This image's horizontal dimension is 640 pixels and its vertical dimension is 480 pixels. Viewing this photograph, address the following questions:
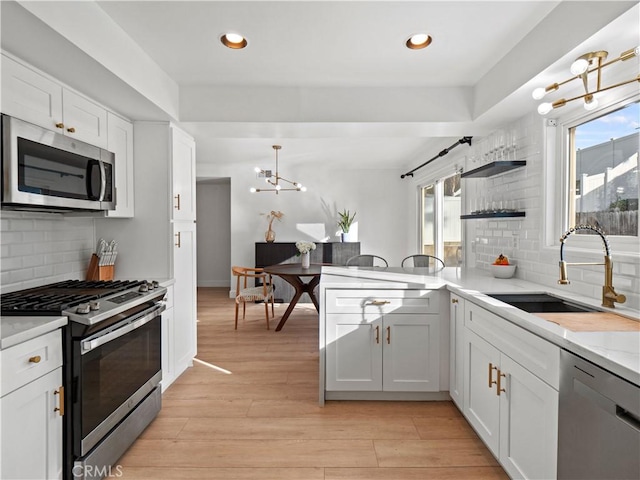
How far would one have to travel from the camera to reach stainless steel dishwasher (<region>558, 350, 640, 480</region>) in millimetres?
1056

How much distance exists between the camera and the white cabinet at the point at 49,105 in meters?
1.73

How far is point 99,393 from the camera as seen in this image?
179cm

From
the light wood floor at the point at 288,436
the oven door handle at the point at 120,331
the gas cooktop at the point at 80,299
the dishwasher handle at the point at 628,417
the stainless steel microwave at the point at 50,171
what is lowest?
the light wood floor at the point at 288,436

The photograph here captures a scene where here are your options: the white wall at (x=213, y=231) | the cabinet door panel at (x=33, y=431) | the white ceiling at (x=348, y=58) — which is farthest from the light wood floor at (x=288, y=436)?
the white wall at (x=213, y=231)

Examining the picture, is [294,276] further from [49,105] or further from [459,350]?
[49,105]

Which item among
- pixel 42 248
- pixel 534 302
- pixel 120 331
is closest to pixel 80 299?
pixel 120 331

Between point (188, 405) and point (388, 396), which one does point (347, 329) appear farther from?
point (188, 405)

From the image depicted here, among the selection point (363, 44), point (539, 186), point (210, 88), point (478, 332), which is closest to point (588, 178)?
point (539, 186)

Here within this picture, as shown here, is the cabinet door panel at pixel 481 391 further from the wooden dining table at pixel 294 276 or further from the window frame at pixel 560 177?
the wooden dining table at pixel 294 276

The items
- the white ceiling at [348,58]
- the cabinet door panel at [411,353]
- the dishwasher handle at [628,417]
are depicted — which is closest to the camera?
the dishwasher handle at [628,417]

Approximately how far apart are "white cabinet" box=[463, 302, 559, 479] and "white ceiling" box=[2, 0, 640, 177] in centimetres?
140

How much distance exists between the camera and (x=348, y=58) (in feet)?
7.95
